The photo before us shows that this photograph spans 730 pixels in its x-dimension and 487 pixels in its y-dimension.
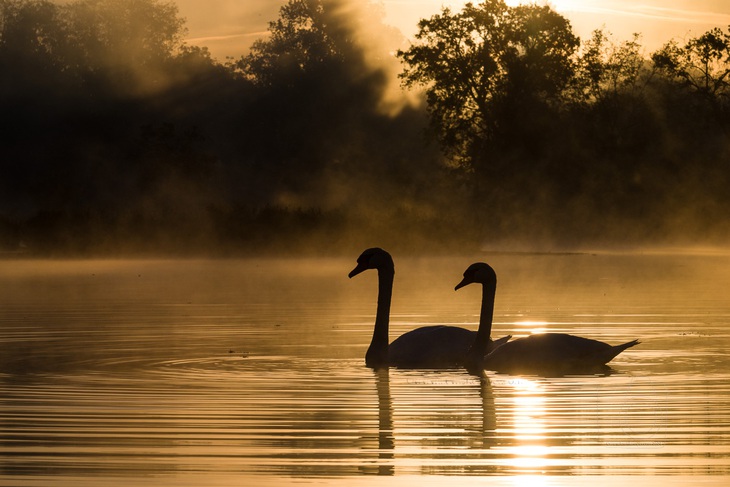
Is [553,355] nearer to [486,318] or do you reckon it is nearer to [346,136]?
[486,318]

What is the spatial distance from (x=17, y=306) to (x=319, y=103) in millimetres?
94974

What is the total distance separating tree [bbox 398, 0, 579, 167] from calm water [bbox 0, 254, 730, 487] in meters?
55.1

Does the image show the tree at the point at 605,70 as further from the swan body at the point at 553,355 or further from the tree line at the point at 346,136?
the swan body at the point at 553,355

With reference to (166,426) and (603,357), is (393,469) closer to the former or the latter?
(166,426)

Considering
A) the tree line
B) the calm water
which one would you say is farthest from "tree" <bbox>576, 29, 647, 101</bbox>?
the calm water

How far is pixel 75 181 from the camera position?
109m

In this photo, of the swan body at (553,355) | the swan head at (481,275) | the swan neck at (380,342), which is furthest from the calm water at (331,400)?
the swan head at (481,275)

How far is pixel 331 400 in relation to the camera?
564 inches

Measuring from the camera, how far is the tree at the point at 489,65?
84438 mm

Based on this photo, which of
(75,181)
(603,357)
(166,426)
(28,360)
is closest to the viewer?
(166,426)

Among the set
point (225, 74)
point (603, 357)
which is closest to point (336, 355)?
point (603, 357)

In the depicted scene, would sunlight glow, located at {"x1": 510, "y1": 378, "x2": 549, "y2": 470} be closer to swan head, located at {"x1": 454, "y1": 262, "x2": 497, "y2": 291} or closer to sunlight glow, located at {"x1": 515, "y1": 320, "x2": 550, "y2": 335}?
swan head, located at {"x1": 454, "y1": 262, "x2": 497, "y2": 291}

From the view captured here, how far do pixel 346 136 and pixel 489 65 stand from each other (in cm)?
3382

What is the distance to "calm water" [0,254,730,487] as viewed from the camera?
10.3 meters
